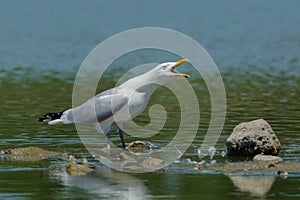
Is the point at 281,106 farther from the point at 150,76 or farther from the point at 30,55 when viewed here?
the point at 30,55

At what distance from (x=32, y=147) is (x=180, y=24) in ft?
216

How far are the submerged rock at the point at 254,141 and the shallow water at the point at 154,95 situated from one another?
0.45 metres

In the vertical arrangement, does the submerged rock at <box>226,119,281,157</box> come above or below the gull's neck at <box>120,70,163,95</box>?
below

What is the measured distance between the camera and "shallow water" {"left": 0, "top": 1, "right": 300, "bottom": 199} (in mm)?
15695

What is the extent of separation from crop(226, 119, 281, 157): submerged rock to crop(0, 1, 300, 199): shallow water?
45cm

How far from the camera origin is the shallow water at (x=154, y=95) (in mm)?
15695

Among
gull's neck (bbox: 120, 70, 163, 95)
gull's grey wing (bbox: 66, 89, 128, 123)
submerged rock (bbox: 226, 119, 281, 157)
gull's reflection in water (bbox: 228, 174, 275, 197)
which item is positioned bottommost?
gull's reflection in water (bbox: 228, 174, 275, 197)

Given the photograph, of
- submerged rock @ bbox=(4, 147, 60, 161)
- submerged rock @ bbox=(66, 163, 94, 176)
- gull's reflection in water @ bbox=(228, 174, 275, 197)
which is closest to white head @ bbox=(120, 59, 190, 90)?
submerged rock @ bbox=(4, 147, 60, 161)

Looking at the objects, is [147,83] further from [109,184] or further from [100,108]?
[109,184]

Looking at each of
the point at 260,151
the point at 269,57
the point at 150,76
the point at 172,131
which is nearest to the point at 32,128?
the point at 172,131

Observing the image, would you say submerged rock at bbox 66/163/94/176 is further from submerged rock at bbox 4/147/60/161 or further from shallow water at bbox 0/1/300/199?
submerged rock at bbox 4/147/60/161

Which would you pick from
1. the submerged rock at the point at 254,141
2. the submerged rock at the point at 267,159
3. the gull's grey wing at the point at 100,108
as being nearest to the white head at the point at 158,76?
the gull's grey wing at the point at 100,108

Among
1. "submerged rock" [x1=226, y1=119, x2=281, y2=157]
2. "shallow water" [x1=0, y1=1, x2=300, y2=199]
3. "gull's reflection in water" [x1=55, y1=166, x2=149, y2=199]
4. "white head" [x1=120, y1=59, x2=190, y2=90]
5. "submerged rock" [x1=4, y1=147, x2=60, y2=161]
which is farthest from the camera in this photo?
"white head" [x1=120, y1=59, x2=190, y2=90]

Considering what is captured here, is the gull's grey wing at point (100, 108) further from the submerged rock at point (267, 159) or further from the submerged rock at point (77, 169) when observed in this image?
the submerged rock at point (267, 159)
